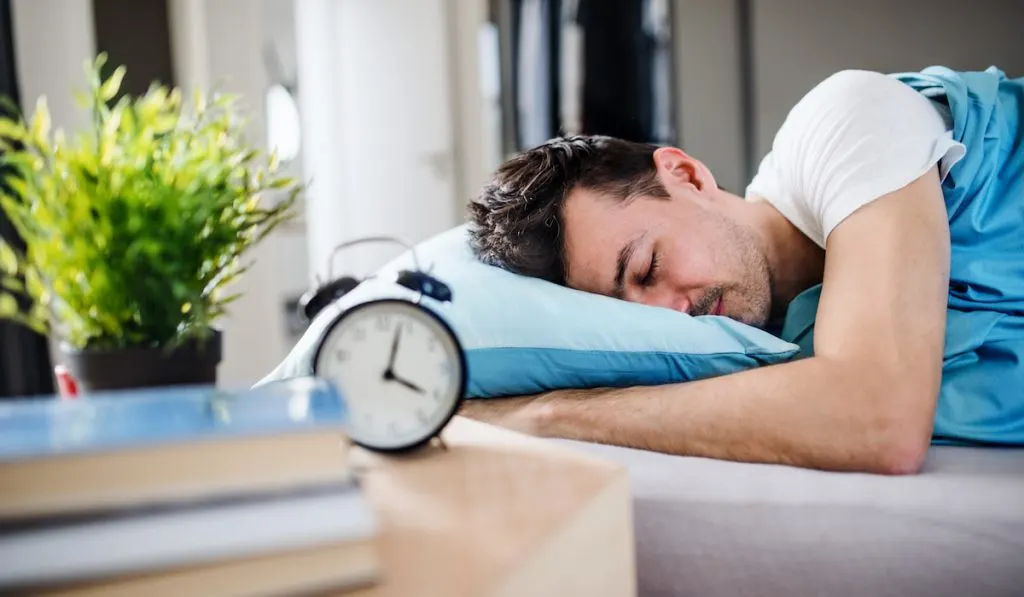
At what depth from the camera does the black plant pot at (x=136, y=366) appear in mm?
608

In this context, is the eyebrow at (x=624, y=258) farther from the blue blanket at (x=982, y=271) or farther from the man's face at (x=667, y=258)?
the blue blanket at (x=982, y=271)

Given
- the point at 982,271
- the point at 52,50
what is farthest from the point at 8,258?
the point at 52,50

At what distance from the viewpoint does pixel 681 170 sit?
1.39m

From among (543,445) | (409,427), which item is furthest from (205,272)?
(543,445)

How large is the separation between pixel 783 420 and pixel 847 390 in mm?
79

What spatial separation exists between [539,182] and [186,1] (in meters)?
1.53

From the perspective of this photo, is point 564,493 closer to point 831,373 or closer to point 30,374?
point 831,373

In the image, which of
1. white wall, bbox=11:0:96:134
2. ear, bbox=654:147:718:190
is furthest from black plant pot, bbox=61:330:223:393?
white wall, bbox=11:0:96:134

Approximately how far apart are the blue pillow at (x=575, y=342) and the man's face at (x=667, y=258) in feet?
0.43

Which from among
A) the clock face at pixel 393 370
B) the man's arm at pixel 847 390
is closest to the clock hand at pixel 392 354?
Answer: the clock face at pixel 393 370

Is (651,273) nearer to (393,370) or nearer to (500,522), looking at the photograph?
(393,370)

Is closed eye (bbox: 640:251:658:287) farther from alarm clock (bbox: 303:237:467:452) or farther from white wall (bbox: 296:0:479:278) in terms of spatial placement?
white wall (bbox: 296:0:479:278)

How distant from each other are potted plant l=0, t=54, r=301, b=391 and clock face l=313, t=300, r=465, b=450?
115 millimetres

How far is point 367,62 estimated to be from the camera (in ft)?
9.64
